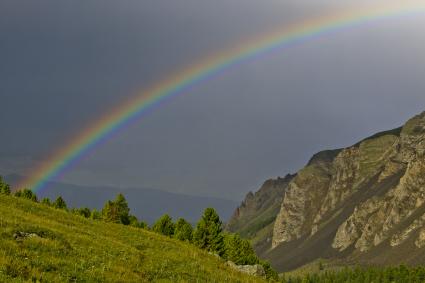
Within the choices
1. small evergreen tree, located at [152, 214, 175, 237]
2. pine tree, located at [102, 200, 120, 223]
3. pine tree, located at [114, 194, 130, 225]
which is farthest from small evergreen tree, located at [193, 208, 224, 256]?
pine tree, located at [114, 194, 130, 225]

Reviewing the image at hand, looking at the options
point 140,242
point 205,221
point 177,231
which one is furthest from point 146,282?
point 177,231

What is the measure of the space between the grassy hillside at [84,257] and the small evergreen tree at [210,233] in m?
64.4

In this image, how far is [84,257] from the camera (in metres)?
28.8

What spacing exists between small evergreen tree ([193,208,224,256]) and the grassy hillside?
64429 millimetres

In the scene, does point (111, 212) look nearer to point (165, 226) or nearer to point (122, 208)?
point (122, 208)

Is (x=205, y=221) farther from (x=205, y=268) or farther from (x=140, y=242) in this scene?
(x=205, y=268)

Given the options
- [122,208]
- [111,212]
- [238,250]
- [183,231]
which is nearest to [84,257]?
[111,212]

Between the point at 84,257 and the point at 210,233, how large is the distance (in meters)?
84.1

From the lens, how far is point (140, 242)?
142ft

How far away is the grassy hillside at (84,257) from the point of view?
76.8 ft

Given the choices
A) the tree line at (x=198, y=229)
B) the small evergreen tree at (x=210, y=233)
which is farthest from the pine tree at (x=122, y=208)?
the small evergreen tree at (x=210, y=233)

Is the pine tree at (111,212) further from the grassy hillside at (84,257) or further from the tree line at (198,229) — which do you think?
the grassy hillside at (84,257)

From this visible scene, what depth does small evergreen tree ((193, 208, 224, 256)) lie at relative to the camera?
10988 centimetres

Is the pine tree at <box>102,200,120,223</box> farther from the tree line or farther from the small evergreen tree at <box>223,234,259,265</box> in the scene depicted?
the small evergreen tree at <box>223,234,259,265</box>
